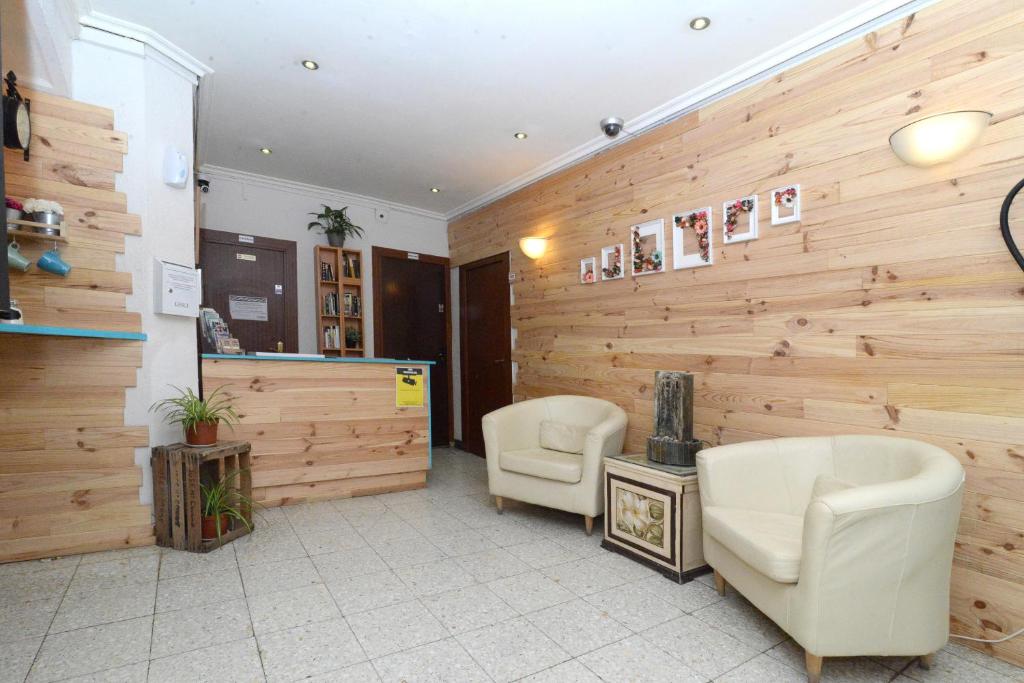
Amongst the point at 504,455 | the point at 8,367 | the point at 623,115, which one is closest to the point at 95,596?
the point at 8,367

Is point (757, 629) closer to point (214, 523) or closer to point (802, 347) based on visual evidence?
point (802, 347)

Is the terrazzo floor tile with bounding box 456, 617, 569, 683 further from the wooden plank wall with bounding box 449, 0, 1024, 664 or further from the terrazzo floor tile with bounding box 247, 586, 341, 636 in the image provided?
the wooden plank wall with bounding box 449, 0, 1024, 664

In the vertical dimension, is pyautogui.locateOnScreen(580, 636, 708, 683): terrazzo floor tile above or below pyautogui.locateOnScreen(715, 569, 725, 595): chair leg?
below

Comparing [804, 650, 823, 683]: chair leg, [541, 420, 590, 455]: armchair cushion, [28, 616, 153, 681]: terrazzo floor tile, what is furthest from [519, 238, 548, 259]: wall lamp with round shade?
[28, 616, 153, 681]: terrazzo floor tile

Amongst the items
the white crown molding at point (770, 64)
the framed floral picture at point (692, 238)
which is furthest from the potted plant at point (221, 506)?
the white crown molding at point (770, 64)

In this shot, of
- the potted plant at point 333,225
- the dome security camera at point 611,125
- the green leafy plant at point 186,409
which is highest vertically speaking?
the dome security camera at point 611,125

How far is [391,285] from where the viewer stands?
18.0 ft

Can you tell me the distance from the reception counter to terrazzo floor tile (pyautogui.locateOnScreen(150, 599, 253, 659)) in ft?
4.56

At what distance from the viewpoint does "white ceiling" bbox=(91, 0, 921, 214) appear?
2.46 m

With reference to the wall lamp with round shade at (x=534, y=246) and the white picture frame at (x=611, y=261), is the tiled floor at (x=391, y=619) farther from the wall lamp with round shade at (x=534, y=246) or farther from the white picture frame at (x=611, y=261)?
the wall lamp with round shade at (x=534, y=246)

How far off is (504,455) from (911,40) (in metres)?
3.05

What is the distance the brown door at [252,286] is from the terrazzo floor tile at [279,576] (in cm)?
259

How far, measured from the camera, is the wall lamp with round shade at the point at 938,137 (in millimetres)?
1933

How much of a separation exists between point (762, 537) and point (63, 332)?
2813 mm
